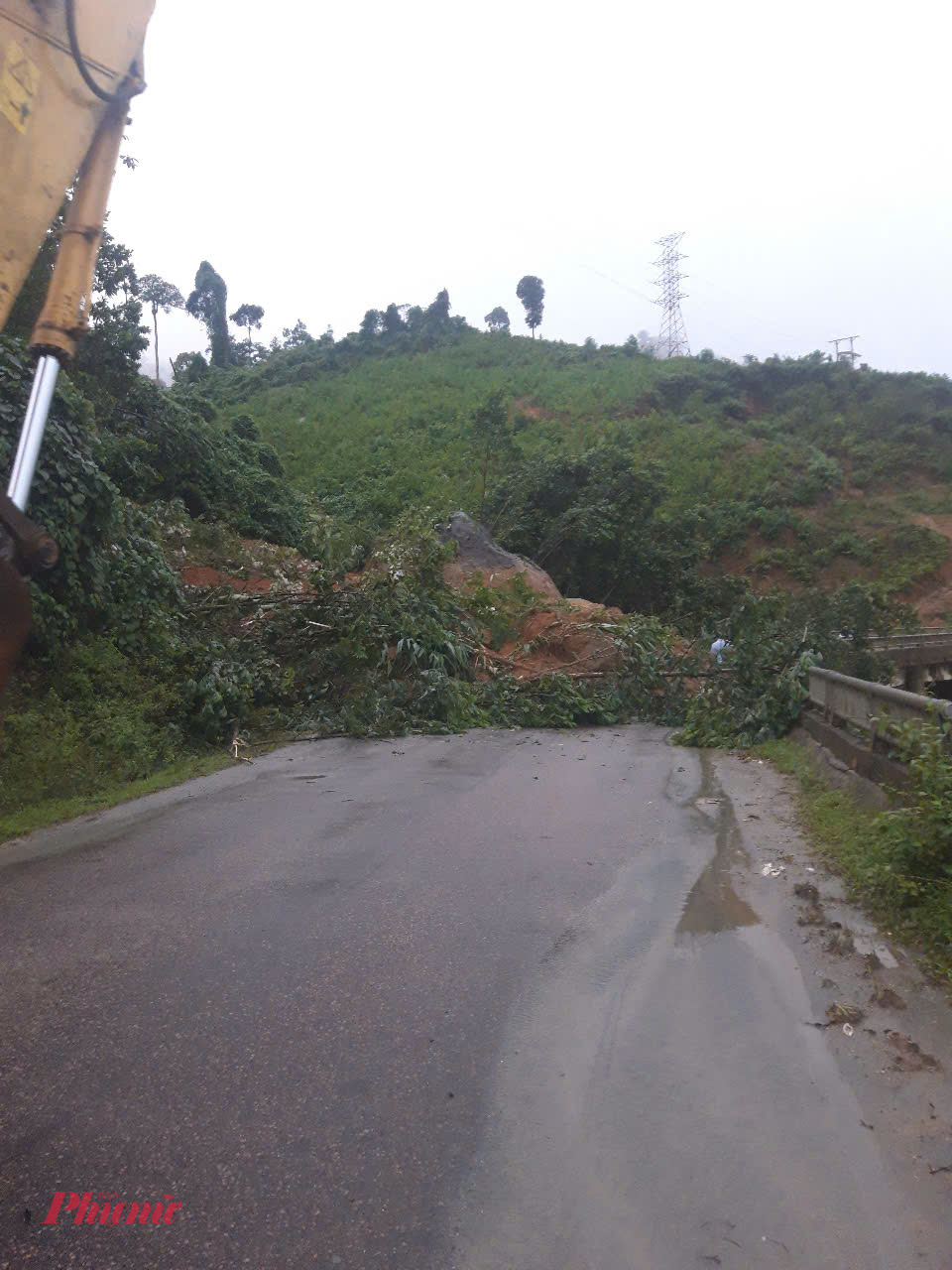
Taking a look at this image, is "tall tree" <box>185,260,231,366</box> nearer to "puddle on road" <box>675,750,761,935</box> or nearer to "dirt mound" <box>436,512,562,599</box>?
"dirt mound" <box>436,512,562,599</box>

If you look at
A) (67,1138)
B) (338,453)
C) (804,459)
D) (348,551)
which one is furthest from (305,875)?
(804,459)

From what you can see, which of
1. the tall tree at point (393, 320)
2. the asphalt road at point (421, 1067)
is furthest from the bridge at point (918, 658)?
the tall tree at point (393, 320)

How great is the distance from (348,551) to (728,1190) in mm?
13100

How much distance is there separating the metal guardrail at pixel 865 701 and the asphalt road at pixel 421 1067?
5.22 feet

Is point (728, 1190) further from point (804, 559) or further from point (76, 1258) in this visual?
point (804, 559)

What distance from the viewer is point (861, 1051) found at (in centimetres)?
354

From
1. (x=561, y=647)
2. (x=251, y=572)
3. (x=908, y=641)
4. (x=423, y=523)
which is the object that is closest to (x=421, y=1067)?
(x=423, y=523)

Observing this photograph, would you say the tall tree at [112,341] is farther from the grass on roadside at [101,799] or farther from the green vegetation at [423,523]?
the grass on roadside at [101,799]

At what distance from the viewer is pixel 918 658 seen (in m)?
16.5

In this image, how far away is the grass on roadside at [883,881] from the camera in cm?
444

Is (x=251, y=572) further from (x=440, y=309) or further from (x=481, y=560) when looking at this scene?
(x=440, y=309)

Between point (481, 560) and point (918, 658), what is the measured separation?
10725mm

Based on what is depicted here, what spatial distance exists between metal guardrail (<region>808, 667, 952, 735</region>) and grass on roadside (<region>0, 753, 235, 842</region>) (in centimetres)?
617

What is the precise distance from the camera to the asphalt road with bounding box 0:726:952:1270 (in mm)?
2531
